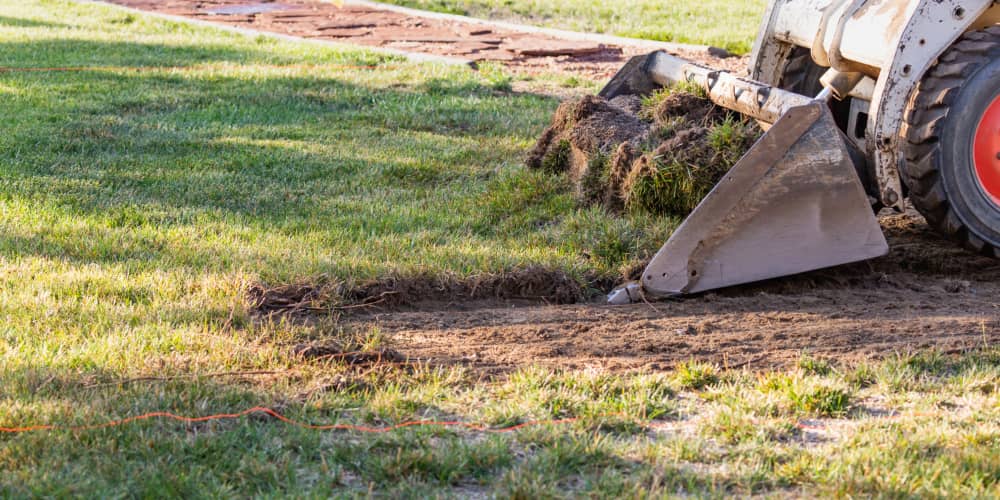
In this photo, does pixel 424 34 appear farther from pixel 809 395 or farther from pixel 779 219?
pixel 809 395

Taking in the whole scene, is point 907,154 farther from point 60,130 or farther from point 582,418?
point 60,130

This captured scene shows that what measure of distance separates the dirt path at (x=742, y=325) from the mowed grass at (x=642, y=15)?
8774 millimetres

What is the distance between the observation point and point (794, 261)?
17.6ft

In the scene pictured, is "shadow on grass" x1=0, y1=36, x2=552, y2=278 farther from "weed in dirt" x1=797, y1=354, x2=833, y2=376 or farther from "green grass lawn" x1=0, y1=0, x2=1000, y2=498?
"weed in dirt" x1=797, y1=354, x2=833, y2=376

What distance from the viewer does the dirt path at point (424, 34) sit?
43.0ft

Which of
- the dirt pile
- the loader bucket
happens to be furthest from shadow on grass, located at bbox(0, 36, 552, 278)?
the loader bucket

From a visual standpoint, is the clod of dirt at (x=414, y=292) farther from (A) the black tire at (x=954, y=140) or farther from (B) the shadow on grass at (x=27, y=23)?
(B) the shadow on grass at (x=27, y=23)

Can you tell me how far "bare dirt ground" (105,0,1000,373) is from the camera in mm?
4555

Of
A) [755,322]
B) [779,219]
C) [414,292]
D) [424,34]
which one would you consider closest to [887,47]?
[779,219]

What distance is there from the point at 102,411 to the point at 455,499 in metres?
1.33

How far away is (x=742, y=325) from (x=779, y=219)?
25.5 inches

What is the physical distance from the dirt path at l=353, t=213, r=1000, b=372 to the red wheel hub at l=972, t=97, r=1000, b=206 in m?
0.51

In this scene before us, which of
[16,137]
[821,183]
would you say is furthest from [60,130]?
[821,183]

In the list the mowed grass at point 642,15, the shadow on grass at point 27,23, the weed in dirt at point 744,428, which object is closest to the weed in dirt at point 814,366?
the weed in dirt at point 744,428
